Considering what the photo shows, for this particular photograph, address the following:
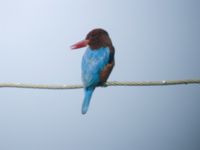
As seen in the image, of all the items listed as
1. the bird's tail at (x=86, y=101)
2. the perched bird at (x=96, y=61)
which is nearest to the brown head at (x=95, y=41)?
the perched bird at (x=96, y=61)

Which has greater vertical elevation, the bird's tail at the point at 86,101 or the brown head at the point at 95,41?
the brown head at the point at 95,41

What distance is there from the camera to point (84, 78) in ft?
9.20

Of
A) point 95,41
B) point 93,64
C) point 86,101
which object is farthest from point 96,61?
point 86,101

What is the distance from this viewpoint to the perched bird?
2803mm

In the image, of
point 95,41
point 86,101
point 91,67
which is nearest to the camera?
point 86,101

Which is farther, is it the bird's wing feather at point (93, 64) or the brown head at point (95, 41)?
the brown head at point (95, 41)

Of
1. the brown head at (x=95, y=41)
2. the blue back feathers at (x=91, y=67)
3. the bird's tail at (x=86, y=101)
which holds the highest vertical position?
the brown head at (x=95, y=41)

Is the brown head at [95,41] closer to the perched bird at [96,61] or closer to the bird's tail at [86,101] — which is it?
the perched bird at [96,61]

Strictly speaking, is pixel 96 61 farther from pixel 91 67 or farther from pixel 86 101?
pixel 86 101

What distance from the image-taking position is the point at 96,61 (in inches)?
Answer: 114

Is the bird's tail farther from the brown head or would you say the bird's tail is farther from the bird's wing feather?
the brown head

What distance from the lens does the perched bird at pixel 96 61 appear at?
280 centimetres

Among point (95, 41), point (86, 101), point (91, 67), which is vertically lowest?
point (86, 101)

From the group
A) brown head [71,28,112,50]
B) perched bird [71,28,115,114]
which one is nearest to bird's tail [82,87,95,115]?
perched bird [71,28,115,114]
